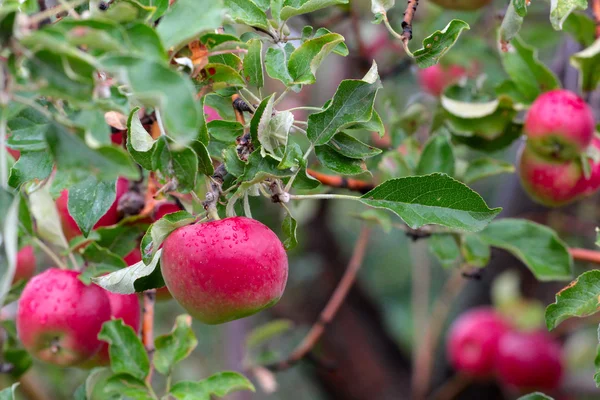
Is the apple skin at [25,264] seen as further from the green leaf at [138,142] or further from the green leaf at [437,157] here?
the green leaf at [437,157]

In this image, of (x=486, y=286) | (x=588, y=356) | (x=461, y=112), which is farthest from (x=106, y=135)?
(x=588, y=356)

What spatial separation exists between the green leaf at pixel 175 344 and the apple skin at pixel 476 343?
104 centimetres

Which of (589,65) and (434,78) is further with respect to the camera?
(434,78)

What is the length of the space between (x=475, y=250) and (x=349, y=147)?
38 cm

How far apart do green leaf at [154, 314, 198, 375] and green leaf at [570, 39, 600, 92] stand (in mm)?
642

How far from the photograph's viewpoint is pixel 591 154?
100cm

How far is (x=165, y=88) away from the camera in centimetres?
41

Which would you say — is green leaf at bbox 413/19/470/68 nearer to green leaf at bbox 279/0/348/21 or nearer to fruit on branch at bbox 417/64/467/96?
green leaf at bbox 279/0/348/21

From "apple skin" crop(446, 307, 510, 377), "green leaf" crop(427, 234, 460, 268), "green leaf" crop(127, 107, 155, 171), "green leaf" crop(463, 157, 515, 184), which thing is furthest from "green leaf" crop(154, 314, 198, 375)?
"apple skin" crop(446, 307, 510, 377)

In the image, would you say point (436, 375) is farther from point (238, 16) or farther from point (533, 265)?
point (238, 16)

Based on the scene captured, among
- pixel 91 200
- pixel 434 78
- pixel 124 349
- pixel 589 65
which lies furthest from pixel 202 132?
pixel 434 78

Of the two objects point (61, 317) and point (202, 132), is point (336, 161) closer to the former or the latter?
point (202, 132)

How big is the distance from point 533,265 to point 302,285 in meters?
1.08

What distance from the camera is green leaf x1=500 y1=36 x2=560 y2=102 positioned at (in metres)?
1.03
